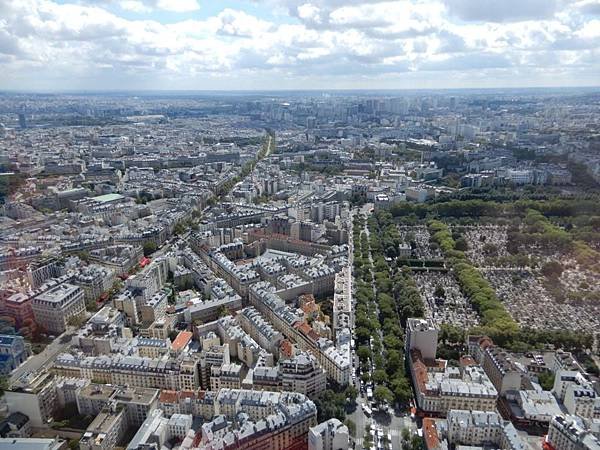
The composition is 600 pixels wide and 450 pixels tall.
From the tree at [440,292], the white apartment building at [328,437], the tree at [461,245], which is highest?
the white apartment building at [328,437]

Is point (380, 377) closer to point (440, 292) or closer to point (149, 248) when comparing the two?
point (440, 292)

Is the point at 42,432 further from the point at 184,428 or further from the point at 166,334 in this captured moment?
the point at 166,334

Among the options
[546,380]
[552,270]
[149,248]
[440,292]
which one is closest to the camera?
[546,380]

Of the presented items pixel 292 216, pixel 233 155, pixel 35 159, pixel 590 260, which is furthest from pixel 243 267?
pixel 233 155

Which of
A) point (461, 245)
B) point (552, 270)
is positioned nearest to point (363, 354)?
point (552, 270)

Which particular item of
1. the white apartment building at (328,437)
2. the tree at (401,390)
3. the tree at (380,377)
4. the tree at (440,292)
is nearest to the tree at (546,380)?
the tree at (401,390)

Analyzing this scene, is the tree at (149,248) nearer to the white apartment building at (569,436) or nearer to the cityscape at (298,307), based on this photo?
the cityscape at (298,307)

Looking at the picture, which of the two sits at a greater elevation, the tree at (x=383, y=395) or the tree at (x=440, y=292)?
the tree at (x=383, y=395)

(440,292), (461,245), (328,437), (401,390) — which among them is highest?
(328,437)
